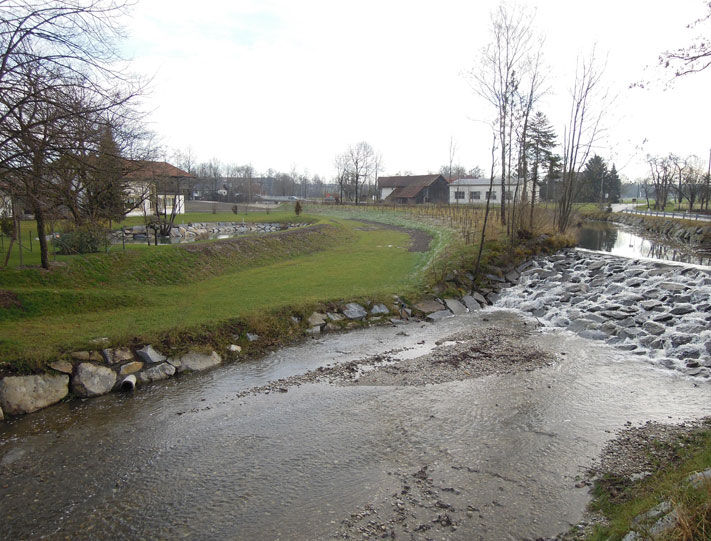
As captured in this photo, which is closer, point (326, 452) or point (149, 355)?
point (326, 452)

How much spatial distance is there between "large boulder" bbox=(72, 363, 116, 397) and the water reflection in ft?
68.0

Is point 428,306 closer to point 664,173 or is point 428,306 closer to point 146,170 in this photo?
point 146,170

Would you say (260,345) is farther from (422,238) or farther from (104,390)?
(422,238)

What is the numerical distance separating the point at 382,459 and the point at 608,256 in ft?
54.0

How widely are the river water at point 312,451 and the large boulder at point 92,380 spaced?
310 millimetres

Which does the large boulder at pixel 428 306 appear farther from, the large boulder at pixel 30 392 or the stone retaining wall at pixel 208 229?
the stone retaining wall at pixel 208 229

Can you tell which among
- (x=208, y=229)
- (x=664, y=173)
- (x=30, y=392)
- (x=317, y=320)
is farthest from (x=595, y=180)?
(x=30, y=392)

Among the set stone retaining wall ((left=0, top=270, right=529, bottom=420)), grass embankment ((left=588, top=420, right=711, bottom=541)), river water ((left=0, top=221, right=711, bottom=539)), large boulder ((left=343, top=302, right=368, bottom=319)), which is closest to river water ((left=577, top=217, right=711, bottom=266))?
large boulder ((left=343, top=302, right=368, bottom=319))

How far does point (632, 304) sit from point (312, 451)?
1122 cm

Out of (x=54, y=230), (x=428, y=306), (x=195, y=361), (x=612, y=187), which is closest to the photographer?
(x=195, y=361)

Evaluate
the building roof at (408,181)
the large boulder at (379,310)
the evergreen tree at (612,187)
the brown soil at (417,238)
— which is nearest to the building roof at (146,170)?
the large boulder at (379,310)

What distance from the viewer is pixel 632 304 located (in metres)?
13.2

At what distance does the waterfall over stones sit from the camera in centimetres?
1045

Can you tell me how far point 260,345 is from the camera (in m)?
10.9
